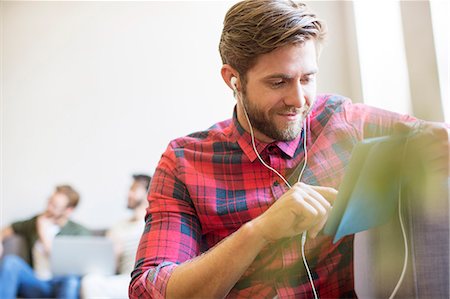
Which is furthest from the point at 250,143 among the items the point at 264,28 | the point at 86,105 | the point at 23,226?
the point at 23,226

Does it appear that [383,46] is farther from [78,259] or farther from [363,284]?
[78,259]

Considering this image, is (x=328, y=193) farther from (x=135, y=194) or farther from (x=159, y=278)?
(x=135, y=194)

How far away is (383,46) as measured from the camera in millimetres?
1356

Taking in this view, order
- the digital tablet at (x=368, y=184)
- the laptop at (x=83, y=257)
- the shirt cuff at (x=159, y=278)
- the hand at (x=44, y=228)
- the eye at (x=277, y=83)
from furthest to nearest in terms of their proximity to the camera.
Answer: the hand at (x=44, y=228)
the laptop at (x=83, y=257)
the eye at (x=277, y=83)
the shirt cuff at (x=159, y=278)
the digital tablet at (x=368, y=184)

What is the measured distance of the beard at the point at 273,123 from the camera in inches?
29.7

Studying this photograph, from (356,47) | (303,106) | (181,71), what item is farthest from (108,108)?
(303,106)

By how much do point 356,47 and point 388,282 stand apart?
45.5 inches

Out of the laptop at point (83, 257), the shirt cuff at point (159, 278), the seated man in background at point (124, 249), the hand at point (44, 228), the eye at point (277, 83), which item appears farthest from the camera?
the hand at point (44, 228)

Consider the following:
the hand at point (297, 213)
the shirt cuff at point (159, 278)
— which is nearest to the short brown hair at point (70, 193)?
the shirt cuff at point (159, 278)

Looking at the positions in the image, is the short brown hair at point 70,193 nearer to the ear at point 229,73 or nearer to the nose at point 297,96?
the ear at point 229,73

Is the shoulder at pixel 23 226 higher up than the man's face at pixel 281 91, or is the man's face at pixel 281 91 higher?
the man's face at pixel 281 91

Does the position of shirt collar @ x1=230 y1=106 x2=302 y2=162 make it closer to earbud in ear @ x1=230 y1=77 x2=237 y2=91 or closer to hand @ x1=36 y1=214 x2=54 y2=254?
earbud in ear @ x1=230 y1=77 x2=237 y2=91

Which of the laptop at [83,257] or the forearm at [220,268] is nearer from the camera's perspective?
the forearm at [220,268]

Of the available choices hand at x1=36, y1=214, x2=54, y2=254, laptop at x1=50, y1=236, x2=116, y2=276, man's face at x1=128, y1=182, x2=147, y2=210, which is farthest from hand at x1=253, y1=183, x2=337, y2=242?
hand at x1=36, y1=214, x2=54, y2=254
